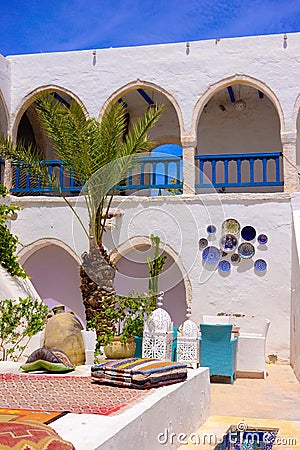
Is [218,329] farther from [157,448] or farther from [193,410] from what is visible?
[157,448]

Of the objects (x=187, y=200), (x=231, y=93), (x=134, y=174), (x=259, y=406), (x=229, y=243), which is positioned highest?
(x=231, y=93)

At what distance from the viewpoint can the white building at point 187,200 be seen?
10148 millimetres

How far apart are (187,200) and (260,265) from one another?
1.76 m

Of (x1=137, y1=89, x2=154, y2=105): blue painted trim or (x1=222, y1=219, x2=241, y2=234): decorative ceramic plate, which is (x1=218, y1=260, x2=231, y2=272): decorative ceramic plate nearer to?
(x1=222, y1=219, x2=241, y2=234): decorative ceramic plate

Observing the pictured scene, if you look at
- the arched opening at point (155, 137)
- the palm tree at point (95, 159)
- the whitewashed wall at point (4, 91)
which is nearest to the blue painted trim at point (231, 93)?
the arched opening at point (155, 137)

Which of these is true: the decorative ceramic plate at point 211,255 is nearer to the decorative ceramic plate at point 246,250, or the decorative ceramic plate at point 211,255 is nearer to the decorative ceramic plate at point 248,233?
the decorative ceramic plate at point 246,250

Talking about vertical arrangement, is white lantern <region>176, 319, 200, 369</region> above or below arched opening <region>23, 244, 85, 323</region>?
below

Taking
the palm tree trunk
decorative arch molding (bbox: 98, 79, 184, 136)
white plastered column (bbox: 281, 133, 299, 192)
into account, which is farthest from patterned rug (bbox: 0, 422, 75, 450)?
decorative arch molding (bbox: 98, 79, 184, 136)

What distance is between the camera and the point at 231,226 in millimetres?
10359

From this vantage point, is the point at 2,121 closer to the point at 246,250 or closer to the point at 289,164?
the point at 246,250

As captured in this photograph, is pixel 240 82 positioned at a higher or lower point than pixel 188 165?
higher

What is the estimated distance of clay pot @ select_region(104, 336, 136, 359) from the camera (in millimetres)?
8297

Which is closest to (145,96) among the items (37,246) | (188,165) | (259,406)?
(188,165)

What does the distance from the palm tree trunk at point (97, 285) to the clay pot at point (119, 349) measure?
731mm
